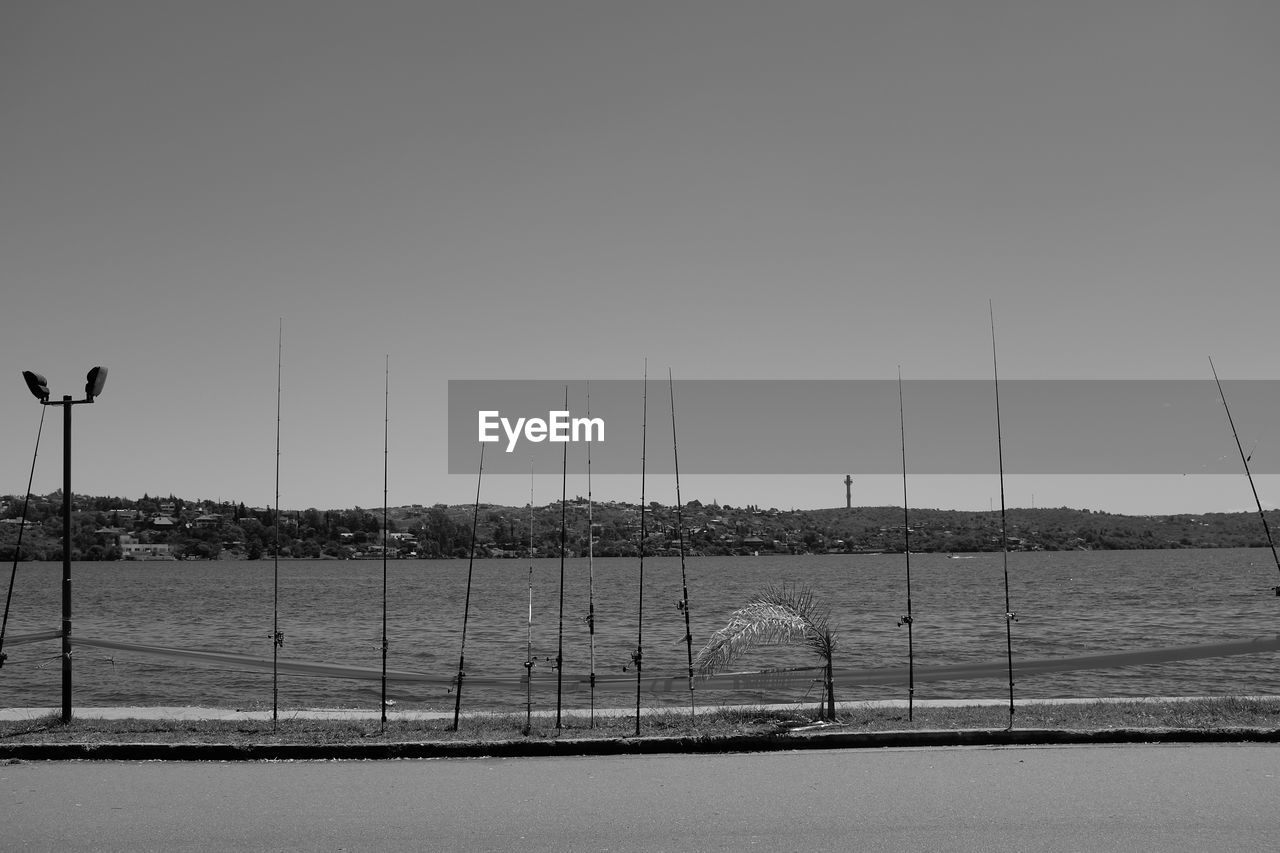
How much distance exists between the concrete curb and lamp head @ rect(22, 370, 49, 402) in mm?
3853

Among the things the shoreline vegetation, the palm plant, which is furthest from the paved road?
the palm plant

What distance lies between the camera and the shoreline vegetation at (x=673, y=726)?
1027 centimetres

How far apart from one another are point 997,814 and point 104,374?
32.9 feet

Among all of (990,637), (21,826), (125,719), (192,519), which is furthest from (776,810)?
(192,519)

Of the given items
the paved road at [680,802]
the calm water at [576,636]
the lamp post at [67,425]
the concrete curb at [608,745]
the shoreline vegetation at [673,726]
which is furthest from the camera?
the calm water at [576,636]

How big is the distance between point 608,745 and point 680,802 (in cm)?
207

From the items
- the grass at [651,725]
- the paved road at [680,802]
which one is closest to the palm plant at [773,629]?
the grass at [651,725]

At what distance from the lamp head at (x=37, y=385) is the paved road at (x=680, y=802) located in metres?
4.17

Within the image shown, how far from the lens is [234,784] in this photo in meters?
8.78

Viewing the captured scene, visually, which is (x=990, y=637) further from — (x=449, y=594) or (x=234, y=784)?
(x=449, y=594)

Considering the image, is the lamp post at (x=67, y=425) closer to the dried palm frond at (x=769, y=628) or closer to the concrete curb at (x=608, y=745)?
the concrete curb at (x=608, y=745)

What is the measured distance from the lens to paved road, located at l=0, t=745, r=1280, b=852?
7.16m

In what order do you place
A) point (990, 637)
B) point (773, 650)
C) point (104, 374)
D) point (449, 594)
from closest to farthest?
point (104, 374)
point (773, 650)
point (990, 637)
point (449, 594)

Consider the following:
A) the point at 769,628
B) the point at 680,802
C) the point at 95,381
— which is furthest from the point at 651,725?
the point at 95,381
